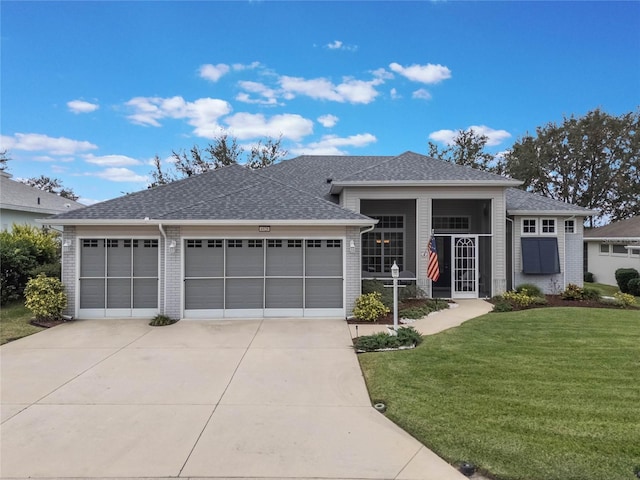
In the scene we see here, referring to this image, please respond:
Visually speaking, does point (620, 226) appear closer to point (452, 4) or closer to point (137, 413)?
point (452, 4)

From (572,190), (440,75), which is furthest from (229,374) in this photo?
(572,190)

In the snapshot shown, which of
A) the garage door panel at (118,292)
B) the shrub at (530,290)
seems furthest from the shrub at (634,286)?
the garage door panel at (118,292)

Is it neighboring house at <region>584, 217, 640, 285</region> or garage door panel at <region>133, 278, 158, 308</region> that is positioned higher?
neighboring house at <region>584, 217, 640, 285</region>

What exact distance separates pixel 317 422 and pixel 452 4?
48.3 ft

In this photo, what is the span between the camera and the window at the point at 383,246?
16078 millimetres

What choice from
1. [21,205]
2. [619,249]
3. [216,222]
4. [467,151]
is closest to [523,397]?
[216,222]

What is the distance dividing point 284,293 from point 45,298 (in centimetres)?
655

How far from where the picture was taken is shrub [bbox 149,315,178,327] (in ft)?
32.2

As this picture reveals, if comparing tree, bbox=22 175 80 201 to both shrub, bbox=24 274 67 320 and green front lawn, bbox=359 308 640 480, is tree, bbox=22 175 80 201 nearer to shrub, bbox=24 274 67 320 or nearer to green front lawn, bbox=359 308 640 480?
shrub, bbox=24 274 67 320

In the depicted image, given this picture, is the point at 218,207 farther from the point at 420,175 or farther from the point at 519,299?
the point at 519,299

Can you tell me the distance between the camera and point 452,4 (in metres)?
13.2

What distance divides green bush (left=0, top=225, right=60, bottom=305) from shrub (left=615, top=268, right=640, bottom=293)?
80.5ft

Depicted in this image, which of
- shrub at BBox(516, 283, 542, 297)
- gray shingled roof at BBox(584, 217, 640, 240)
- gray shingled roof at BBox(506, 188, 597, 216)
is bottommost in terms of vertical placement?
shrub at BBox(516, 283, 542, 297)

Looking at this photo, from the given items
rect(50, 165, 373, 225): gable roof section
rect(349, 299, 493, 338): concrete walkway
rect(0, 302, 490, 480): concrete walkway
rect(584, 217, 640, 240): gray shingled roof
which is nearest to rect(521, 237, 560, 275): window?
rect(349, 299, 493, 338): concrete walkway
